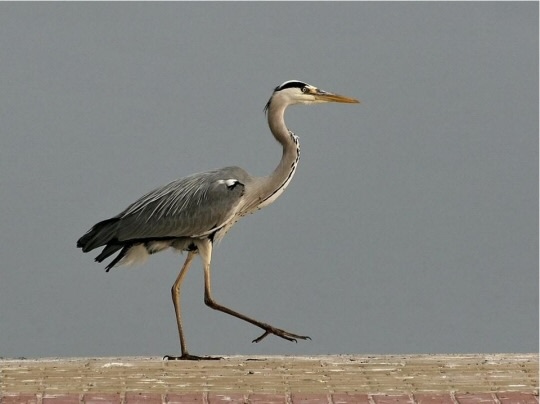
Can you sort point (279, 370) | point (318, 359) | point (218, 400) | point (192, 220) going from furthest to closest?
point (192, 220)
point (318, 359)
point (279, 370)
point (218, 400)

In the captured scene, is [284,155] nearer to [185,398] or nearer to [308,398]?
[308,398]

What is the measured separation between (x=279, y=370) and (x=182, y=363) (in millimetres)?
796

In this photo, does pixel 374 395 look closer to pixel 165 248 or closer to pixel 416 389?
pixel 416 389

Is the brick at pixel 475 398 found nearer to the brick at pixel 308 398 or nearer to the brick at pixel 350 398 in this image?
the brick at pixel 350 398

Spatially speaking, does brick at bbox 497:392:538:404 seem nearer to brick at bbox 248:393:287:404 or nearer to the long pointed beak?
brick at bbox 248:393:287:404

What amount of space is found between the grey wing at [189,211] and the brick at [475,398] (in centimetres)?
276

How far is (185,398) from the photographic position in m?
8.55

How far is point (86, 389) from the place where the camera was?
8.70m

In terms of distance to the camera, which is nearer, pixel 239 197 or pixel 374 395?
pixel 374 395

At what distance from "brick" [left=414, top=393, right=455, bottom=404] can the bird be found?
1957mm

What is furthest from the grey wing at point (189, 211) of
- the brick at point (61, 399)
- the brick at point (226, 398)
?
the brick at point (61, 399)

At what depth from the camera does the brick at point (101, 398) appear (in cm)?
843

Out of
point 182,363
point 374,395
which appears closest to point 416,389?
point 374,395

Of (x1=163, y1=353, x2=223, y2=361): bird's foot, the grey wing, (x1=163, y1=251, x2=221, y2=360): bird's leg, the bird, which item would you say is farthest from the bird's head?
(x1=163, y1=353, x2=223, y2=361): bird's foot
